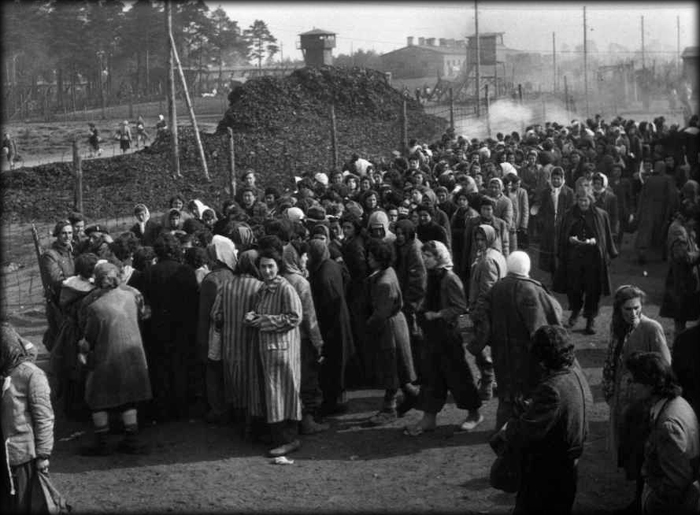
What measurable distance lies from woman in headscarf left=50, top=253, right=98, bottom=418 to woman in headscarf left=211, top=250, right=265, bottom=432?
3.80 feet

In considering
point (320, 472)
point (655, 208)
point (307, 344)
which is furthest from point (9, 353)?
point (655, 208)

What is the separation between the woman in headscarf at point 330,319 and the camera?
8.38 m

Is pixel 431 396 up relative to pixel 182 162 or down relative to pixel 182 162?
down

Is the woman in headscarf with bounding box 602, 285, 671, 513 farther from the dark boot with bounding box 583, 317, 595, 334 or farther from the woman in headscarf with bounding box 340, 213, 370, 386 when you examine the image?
the dark boot with bounding box 583, 317, 595, 334

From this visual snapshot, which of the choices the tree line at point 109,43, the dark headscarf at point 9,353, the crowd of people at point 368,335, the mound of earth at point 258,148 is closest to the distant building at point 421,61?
the tree line at point 109,43

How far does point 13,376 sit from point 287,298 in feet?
7.41

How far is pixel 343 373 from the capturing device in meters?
8.55

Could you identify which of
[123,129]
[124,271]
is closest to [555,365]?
[124,271]

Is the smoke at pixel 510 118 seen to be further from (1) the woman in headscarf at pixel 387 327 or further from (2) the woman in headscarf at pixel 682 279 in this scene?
(1) the woman in headscarf at pixel 387 327

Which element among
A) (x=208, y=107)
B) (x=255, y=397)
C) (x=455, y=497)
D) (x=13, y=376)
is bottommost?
(x=455, y=497)

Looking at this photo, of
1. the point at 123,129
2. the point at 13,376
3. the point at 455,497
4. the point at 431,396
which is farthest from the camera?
the point at 123,129

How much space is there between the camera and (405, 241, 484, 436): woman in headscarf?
775cm

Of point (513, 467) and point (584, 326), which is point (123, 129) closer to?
point (584, 326)

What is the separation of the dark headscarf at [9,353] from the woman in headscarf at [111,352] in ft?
5.04
